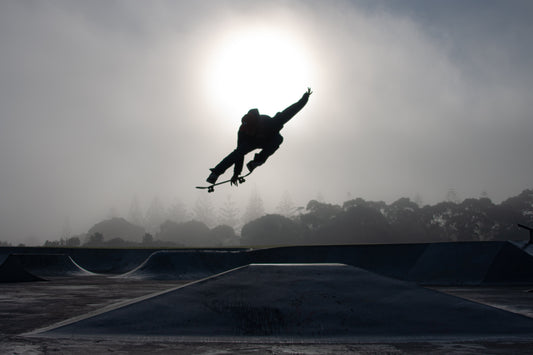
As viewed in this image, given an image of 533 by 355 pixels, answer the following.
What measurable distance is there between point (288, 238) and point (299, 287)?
96.0m

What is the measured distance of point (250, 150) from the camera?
775 centimetres

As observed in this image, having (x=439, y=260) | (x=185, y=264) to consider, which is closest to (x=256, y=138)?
(x=439, y=260)

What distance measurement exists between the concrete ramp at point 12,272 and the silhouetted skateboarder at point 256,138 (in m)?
12.4

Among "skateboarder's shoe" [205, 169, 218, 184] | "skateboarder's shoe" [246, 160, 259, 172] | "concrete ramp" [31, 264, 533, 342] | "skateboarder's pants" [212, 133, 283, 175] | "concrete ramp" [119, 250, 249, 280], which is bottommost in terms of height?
"concrete ramp" [119, 250, 249, 280]

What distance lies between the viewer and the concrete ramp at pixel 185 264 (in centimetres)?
2000

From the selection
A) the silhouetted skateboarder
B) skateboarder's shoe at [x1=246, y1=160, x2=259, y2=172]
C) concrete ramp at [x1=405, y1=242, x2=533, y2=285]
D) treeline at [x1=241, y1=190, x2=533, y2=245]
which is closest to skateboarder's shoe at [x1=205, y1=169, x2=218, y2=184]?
the silhouetted skateboarder

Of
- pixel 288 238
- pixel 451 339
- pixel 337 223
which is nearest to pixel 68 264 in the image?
pixel 451 339

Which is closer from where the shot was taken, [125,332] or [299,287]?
[125,332]

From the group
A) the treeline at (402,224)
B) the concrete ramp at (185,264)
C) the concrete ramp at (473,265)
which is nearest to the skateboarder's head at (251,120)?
the concrete ramp at (473,265)

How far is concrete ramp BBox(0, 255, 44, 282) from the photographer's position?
15617mm

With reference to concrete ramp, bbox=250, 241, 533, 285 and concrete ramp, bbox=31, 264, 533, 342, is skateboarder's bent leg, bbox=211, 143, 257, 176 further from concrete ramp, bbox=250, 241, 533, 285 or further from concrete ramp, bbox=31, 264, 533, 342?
concrete ramp, bbox=250, 241, 533, 285

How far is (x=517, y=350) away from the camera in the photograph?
13.0ft

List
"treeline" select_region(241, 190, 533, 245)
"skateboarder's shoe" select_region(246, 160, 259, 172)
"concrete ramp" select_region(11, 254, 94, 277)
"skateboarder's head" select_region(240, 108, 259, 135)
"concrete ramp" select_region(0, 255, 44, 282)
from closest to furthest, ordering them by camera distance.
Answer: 1. "skateboarder's head" select_region(240, 108, 259, 135)
2. "skateboarder's shoe" select_region(246, 160, 259, 172)
3. "concrete ramp" select_region(0, 255, 44, 282)
4. "concrete ramp" select_region(11, 254, 94, 277)
5. "treeline" select_region(241, 190, 533, 245)

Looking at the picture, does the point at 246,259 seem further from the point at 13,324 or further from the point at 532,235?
the point at 13,324
